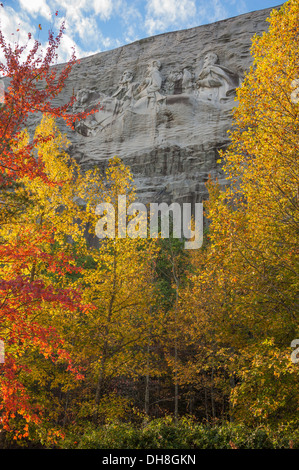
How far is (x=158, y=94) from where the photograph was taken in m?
48.7

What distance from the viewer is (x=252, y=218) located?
7.75 m

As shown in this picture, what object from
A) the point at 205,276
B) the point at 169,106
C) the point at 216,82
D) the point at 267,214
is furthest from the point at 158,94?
the point at 205,276

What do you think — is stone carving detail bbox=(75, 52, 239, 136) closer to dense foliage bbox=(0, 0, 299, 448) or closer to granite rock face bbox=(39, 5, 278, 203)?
granite rock face bbox=(39, 5, 278, 203)

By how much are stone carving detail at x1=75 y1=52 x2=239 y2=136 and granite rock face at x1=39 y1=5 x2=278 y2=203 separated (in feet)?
0.48

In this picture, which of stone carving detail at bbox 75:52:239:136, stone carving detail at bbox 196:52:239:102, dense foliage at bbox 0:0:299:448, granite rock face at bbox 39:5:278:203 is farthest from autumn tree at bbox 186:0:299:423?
stone carving detail at bbox 196:52:239:102

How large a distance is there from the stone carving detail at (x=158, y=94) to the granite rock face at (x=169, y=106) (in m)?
0.15

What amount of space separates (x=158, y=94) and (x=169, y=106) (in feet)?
11.4

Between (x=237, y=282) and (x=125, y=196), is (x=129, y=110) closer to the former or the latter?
(x=125, y=196)

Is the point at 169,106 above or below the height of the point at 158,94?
below

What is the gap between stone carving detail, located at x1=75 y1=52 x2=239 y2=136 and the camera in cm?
4694

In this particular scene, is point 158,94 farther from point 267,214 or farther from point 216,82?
point 267,214

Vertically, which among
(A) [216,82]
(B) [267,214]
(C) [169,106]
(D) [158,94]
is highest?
(A) [216,82]

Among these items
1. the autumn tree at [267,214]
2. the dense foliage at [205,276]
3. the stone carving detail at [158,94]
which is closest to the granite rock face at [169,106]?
the stone carving detail at [158,94]

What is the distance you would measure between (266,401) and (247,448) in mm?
1542
